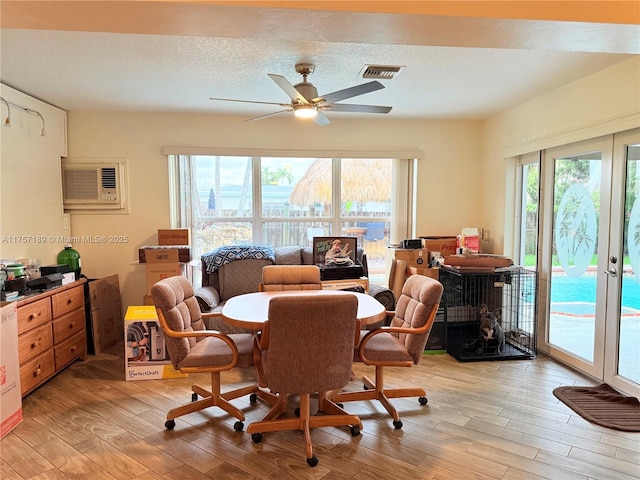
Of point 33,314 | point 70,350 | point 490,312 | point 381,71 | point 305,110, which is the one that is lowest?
point 70,350

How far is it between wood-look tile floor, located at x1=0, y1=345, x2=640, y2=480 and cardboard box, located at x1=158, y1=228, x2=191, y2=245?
1491mm

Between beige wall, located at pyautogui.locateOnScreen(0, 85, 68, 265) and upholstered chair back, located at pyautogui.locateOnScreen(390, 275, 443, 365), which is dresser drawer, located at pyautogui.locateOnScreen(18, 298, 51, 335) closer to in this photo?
beige wall, located at pyautogui.locateOnScreen(0, 85, 68, 265)

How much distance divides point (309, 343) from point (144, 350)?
74.4 inches

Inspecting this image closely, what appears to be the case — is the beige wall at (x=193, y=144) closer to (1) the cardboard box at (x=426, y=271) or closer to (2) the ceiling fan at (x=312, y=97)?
(1) the cardboard box at (x=426, y=271)

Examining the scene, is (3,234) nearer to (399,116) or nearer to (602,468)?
(399,116)

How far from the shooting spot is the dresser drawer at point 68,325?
331cm

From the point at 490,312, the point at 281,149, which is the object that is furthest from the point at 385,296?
the point at 281,149

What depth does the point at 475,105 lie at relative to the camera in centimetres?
406

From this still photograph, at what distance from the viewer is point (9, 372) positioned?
2.53 m

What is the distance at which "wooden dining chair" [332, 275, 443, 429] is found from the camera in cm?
254

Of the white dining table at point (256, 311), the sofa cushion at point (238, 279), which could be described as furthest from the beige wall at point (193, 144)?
the white dining table at point (256, 311)

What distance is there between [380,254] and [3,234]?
3.69 m

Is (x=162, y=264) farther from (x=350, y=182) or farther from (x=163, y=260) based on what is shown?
(x=350, y=182)

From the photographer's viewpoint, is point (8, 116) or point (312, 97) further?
Result: point (8, 116)
